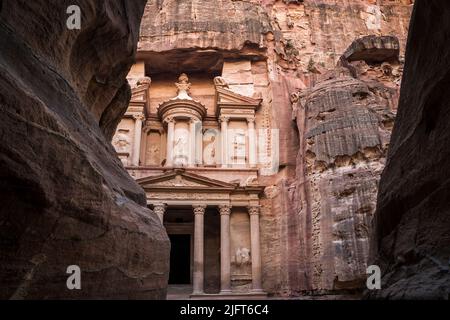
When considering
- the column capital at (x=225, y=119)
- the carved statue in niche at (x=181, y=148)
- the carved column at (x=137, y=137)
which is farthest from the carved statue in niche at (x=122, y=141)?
the column capital at (x=225, y=119)

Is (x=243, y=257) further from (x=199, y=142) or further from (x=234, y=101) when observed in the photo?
(x=234, y=101)

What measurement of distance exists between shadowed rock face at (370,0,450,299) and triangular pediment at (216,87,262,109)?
2083cm

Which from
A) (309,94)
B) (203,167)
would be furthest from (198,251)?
(309,94)

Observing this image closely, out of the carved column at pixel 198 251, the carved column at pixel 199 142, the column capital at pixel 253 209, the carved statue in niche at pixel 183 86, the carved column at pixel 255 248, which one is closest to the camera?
the carved column at pixel 198 251

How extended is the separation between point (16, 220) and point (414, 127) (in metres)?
3.47

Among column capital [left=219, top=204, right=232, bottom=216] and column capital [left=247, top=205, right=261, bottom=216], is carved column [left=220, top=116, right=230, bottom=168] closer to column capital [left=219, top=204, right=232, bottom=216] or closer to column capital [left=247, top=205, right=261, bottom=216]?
column capital [left=219, top=204, right=232, bottom=216]

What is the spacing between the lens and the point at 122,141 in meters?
24.4

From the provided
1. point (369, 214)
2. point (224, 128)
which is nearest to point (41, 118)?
point (369, 214)

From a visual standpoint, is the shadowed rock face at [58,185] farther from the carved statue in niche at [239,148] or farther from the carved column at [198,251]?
the carved statue in niche at [239,148]

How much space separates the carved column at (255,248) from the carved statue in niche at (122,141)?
8366 millimetres

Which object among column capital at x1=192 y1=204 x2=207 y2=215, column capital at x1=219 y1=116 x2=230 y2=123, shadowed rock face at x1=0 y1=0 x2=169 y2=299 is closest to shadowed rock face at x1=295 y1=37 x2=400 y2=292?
column capital at x1=192 y1=204 x2=207 y2=215

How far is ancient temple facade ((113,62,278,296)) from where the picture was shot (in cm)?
2088

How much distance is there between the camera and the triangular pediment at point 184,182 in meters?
21.1

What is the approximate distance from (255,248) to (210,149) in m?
7.73
